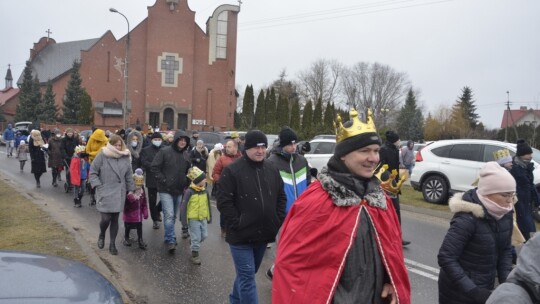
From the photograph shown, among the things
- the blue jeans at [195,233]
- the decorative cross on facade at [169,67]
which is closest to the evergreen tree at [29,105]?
the decorative cross on facade at [169,67]

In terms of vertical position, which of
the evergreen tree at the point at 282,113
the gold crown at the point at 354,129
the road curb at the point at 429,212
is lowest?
the road curb at the point at 429,212

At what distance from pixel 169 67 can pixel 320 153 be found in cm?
3533

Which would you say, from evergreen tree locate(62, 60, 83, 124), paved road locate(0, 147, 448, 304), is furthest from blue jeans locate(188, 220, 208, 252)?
evergreen tree locate(62, 60, 83, 124)

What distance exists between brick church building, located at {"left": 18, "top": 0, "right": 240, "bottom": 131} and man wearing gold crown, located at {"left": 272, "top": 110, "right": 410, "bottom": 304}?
153ft

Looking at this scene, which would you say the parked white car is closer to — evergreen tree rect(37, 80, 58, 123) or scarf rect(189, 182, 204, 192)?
scarf rect(189, 182, 204, 192)

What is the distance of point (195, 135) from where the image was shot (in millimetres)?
17062

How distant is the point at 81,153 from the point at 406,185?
37.2ft

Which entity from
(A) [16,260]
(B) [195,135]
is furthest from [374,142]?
(B) [195,135]

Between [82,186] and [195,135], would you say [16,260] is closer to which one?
[82,186]

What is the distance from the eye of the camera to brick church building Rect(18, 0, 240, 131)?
1927 inches

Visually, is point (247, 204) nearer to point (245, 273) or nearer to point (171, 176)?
point (245, 273)

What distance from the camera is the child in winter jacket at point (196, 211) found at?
23.1 feet

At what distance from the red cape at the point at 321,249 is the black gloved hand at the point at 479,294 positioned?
0.76m

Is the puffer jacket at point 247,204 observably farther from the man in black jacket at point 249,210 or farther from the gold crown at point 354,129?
the gold crown at point 354,129
